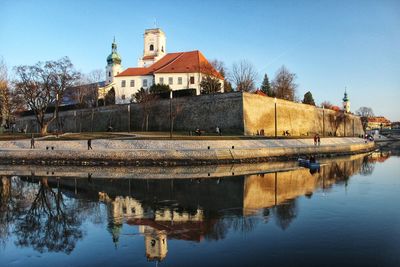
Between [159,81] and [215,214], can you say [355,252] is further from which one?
[159,81]

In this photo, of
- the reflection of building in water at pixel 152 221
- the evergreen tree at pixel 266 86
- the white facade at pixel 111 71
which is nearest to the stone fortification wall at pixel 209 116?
the evergreen tree at pixel 266 86

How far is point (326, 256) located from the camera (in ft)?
23.8

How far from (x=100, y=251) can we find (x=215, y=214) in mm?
4136

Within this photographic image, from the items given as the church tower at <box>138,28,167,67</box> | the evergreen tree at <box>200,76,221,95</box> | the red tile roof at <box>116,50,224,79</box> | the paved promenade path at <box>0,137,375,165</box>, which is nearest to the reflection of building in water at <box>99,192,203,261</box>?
the paved promenade path at <box>0,137,375,165</box>

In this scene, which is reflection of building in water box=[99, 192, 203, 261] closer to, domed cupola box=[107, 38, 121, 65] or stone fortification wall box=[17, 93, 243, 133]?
stone fortification wall box=[17, 93, 243, 133]

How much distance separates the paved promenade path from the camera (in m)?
25.6

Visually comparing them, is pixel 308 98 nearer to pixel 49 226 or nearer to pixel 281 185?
pixel 281 185

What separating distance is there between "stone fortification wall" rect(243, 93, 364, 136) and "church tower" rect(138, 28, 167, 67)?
32.0 metres

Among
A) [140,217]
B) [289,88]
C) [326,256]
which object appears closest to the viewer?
[326,256]

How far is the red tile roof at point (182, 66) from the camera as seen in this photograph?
56.4 m

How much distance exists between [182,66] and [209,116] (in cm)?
2016

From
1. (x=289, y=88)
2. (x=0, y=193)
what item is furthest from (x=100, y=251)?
(x=289, y=88)

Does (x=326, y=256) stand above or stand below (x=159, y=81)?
below

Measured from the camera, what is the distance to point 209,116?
39812 millimetres
